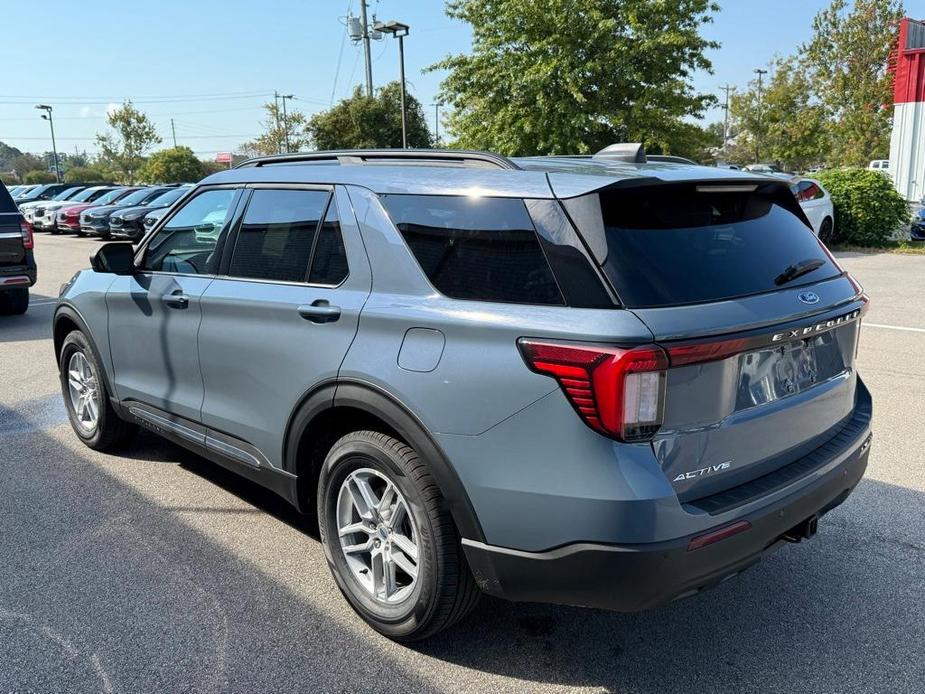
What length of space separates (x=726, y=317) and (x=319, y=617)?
6.47ft

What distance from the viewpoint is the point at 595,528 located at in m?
2.27

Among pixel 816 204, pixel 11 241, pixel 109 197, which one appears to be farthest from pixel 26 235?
pixel 109 197

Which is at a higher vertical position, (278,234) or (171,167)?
(171,167)

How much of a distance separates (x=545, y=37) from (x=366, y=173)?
1833 cm

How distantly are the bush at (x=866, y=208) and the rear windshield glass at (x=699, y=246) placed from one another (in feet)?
52.1

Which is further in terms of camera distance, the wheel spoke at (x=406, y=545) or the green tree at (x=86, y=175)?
Result: the green tree at (x=86, y=175)

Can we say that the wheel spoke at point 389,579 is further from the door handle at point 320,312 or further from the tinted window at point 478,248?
the tinted window at point 478,248

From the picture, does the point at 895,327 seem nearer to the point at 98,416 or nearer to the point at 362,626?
the point at 362,626

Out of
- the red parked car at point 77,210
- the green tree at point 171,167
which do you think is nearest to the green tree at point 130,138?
the green tree at point 171,167

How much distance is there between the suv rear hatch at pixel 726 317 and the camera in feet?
7.63

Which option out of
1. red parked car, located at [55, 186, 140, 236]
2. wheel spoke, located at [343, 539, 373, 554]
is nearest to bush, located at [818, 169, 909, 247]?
wheel spoke, located at [343, 539, 373, 554]

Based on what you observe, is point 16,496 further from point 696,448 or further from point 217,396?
point 696,448

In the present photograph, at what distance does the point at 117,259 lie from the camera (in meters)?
4.24

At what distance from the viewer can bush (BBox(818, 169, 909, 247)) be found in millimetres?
16875
